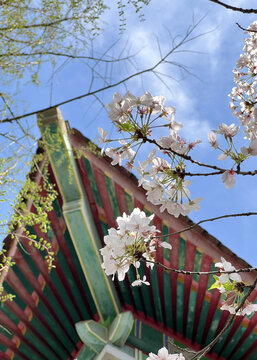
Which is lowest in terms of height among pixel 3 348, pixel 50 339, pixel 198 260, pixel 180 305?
pixel 3 348

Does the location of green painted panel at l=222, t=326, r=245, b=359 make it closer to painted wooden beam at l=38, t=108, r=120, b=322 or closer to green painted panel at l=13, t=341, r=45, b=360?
painted wooden beam at l=38, t=108, r=120, b=322

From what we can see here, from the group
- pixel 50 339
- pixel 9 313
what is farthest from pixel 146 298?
pixel 9 313

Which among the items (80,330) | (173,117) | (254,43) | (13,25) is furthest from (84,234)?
(173,117)

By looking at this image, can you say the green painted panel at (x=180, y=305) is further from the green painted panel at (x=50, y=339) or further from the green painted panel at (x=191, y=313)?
the green painted panel at (x=50, y=339)

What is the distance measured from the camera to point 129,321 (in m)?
4.04

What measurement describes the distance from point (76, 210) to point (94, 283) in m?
0.78

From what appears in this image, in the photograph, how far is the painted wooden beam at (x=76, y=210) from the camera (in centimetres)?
407

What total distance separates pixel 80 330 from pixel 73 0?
3089 millimetres

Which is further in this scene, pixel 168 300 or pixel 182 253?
pixel 168 300

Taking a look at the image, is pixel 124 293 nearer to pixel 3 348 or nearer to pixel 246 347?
pixel 246 347

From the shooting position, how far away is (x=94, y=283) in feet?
13.7

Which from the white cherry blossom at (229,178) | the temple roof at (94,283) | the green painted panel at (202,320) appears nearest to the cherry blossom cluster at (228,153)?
the white cherry blossom at (229,178)

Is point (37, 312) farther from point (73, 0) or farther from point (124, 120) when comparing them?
point (124, 120)

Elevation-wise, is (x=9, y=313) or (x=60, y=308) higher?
(x=60, y=308)
